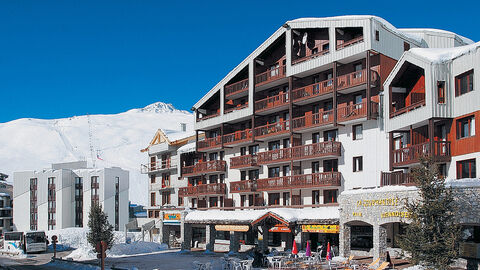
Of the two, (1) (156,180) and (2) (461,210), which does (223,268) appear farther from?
(1) (156,180)

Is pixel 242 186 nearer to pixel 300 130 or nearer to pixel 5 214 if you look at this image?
pixel 300 130

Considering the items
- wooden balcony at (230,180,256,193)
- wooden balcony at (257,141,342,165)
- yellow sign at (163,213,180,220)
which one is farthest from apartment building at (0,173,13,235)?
wooden balcony at (257,141,342,165)

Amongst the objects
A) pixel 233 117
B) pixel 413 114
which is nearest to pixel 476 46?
pixel 413 114

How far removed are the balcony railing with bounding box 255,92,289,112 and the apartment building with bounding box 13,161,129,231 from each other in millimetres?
55847

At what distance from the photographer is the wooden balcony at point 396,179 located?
3525cm

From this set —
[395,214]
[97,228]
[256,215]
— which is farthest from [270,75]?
[395,214]

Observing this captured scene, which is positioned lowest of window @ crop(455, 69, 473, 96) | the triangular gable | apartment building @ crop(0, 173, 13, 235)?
apartment building @ crop(0, 173, 13, 235)

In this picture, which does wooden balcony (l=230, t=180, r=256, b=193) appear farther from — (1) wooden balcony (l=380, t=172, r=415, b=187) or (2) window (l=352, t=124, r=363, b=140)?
(1) wooden balcony (l=380, t=172, r=415, b=187)

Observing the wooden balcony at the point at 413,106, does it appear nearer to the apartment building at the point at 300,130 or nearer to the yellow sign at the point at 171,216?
the apartment building at the point at 300,130

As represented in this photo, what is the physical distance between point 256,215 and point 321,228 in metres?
8.35

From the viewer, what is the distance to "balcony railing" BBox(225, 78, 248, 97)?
55294 millimetres

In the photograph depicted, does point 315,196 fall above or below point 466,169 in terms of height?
below

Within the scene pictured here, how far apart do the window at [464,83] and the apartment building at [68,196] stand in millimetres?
77984

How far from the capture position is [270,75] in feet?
171
